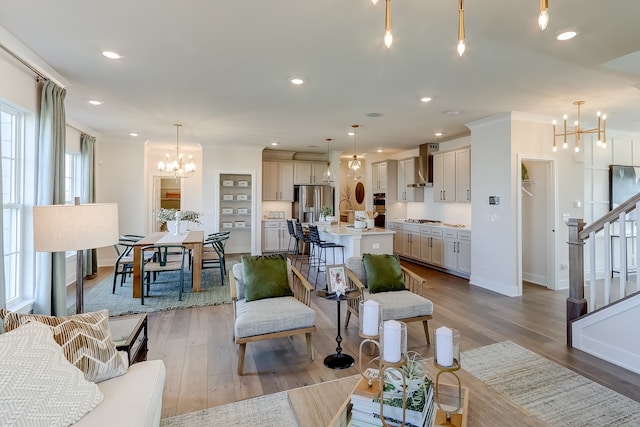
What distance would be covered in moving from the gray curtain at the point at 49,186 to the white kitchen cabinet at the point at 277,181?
5361 mm

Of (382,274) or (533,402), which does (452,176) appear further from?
(533,402)

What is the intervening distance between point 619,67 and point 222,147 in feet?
23.0

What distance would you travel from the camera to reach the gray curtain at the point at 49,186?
316cm

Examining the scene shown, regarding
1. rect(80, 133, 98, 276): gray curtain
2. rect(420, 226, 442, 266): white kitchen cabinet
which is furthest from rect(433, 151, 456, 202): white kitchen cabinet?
rect(80, 133, 98, 276): gray curtain

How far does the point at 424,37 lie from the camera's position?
2.62 m

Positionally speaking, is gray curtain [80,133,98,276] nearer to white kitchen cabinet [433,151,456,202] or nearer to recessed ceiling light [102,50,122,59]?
recessed ceiling light [102,50,122,59]

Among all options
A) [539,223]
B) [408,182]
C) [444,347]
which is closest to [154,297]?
[444,347]

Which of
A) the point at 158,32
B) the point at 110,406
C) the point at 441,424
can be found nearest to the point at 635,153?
the point at 441,424

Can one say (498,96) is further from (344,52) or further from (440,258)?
(440,258)

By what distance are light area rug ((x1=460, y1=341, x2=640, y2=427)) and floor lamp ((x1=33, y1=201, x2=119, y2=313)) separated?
120 inches

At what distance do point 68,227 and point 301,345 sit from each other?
2.20 meters

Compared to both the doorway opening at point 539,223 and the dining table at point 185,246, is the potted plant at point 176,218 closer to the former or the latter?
the dining table at point 185,246

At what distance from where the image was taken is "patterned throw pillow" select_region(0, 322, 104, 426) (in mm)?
1258

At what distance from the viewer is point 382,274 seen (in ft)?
11.3
